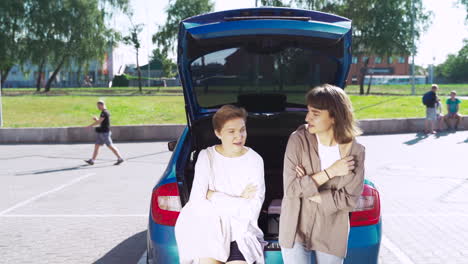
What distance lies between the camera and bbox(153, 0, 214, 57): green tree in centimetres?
7069

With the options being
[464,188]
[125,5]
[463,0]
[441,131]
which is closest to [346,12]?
[463,0]

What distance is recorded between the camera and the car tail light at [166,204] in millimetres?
3398

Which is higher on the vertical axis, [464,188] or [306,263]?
[306,263]

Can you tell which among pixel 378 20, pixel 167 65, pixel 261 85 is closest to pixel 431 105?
pixel 261 85

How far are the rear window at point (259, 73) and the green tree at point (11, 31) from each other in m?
45.6

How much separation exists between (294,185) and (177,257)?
1100 millimetres

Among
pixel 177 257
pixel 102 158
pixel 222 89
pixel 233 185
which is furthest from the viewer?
pixel 102 158

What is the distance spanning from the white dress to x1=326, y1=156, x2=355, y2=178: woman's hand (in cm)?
44

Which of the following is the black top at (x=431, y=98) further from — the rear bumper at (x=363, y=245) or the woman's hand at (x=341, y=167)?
the woman's hand at (x=341, y=167)

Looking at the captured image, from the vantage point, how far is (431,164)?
11422mm

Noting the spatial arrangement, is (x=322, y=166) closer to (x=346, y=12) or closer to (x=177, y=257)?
(x=177, y=257)

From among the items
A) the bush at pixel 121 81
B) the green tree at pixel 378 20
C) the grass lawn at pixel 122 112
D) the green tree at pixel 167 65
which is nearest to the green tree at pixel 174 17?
the green tree at pixel 167 65

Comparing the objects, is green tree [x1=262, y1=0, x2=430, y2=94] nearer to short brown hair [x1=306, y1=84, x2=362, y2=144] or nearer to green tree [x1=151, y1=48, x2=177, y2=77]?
green tree [x1=151, y1=48, x2=177, y2=77]

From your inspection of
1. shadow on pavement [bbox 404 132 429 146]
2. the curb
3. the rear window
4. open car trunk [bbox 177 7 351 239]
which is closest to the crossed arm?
open car trunk [bbox 177 7 351 239]
